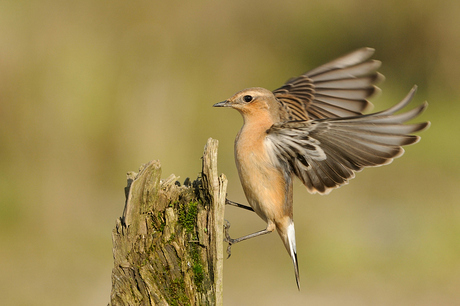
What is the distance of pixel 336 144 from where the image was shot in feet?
15.6

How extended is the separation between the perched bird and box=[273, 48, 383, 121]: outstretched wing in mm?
12

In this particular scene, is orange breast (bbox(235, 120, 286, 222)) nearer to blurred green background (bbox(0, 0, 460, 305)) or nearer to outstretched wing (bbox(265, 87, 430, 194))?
outstretched wing (bbox(265, 87, 430, 194))

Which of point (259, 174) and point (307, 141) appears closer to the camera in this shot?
point (307, 141)

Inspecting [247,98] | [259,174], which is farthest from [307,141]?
[247,98]

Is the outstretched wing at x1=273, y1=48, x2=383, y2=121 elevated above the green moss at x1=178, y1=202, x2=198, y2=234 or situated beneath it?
elevated above

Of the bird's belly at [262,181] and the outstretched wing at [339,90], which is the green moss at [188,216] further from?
the outstretched wing at [339,90]

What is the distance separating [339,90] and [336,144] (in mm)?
2053

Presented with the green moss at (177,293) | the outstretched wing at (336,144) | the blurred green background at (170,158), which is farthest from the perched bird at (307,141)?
the blurred green background at (170,158)

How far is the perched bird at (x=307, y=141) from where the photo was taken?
443cm

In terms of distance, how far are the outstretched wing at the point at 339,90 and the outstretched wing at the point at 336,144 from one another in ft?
4.27

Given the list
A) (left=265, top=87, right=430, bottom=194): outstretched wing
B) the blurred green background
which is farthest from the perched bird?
the blurred green background

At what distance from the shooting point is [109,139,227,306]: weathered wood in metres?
3.98

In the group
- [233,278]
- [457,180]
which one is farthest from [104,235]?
[457,180]

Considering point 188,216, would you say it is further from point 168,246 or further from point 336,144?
point 336,144
